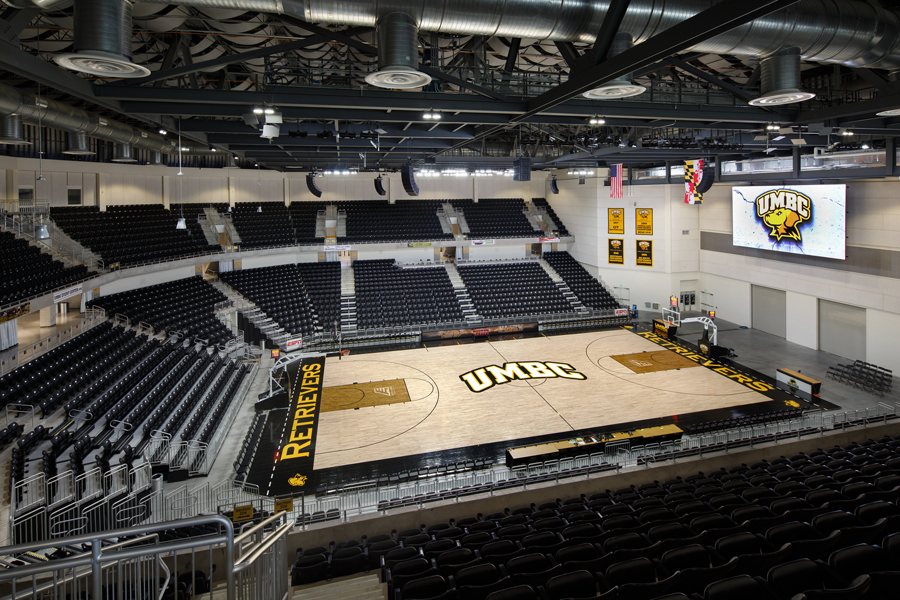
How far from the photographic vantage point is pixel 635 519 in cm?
816

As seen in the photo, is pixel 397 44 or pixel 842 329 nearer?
pixel 397 44

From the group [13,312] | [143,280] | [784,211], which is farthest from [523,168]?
[143,280]

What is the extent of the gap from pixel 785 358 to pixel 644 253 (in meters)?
10.8

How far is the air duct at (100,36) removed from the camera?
4996 millimetres

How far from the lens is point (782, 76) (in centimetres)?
668

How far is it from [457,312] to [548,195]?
15634mm

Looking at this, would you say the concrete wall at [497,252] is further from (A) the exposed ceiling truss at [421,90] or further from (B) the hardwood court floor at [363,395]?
(A) the exposed ceiling truss at [421,90]

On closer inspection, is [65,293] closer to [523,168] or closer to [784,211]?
[523,168]

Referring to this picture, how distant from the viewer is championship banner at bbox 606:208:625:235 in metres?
31.8

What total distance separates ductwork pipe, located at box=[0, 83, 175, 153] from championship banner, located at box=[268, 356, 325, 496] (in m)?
10.2

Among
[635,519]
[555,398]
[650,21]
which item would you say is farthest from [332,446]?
[650,21]

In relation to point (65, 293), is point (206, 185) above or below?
above

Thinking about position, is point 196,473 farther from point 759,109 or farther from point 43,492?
point 759,109

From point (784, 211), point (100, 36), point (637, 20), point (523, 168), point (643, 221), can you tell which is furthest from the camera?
point (643, 221)
